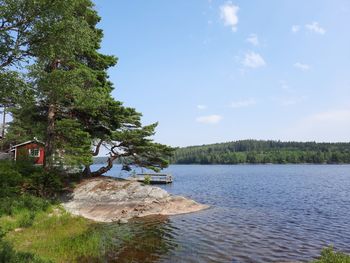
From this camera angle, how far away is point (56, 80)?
13.1 m

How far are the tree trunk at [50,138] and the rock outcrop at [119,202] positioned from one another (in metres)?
3.39

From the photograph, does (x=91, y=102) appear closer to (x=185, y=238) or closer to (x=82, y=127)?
(x=82, y=127)

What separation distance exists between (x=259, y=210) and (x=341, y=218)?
7081 mm

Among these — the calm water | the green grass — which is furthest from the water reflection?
the green grass

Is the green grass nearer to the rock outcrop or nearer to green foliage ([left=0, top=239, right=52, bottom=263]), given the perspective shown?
green foliage ([left=0, top=239, right=52, bottom=263])

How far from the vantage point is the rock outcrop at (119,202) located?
77.6 ft

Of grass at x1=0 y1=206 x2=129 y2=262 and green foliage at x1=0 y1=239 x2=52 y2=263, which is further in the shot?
grass at x1=0 y1=206 x2=129 y2=262

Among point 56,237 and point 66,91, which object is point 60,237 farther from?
point 66,91

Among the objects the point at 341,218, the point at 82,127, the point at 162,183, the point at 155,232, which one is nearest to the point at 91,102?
the point at 82,127

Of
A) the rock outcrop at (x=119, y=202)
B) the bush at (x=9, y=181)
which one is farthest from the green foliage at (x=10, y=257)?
the rock outcrop at (x=119, y=202)

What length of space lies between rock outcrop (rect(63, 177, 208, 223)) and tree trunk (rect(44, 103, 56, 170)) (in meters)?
3.39

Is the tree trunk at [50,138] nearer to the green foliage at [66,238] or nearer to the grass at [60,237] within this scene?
the grass at [60,237]

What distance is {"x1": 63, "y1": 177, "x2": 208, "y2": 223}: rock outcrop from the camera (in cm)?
2366

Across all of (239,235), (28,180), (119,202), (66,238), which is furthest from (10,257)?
(119,202)
